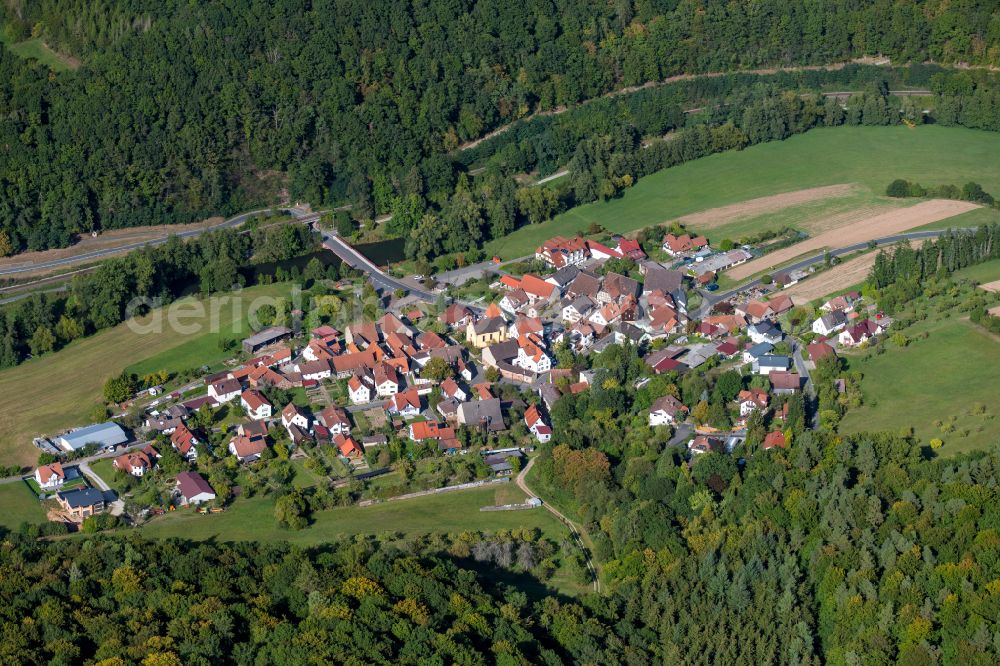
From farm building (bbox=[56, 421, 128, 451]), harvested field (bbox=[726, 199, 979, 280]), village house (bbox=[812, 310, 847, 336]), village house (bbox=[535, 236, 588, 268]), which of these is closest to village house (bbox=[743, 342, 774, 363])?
village house (bbox=[812, 310, 847, 336])

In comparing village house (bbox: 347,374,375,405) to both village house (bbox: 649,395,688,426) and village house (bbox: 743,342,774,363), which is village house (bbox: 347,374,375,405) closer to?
village house (bbox: 649,395,688,426)

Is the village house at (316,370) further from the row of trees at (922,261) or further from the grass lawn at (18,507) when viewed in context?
the row of trees at (922,261)

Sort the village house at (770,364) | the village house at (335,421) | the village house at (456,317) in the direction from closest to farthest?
the village house at (335,421) < the village house at (770,364) < the village house at (456,317)

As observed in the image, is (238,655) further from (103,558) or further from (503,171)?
(503,171)

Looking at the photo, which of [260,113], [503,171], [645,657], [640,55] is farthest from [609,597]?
[640,55]

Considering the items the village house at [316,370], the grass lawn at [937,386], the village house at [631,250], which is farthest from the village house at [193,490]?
the village house at [631,250]

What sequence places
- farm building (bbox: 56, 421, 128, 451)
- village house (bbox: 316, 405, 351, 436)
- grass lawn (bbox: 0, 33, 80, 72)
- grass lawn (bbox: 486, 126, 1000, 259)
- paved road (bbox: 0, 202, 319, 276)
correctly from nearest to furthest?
farm building (bbox: 56, 421, 128, 451), village house (bbox: 316, 405, 351, 436), paved road (bbox: 0, 202, 319, 276), grass lawn (bbox: 486, 126, 1000, 259), grass lawn (bbox: 0, 33, 80, 72)

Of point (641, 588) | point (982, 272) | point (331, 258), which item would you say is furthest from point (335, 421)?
point (982, 272)

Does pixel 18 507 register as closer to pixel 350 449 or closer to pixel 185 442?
pixel 185 442
